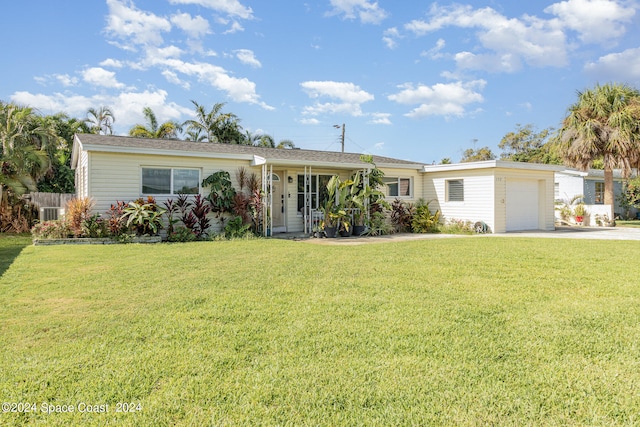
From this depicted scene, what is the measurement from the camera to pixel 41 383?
271 cm

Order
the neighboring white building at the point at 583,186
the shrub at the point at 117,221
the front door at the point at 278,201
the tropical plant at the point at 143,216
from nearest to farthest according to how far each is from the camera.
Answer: the shrub at the point at 117,221 < the tropical plant at the point at 143,216 < the front door at the point at 278,201 < the neighboring white building at the point at 583,186

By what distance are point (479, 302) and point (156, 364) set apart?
373 centimetres

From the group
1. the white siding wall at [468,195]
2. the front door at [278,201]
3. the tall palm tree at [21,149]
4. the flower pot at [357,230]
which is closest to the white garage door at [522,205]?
the white siding wall at [468,195]

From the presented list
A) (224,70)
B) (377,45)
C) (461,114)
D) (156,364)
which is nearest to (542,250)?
(156,364)

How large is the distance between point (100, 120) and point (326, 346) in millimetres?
30292

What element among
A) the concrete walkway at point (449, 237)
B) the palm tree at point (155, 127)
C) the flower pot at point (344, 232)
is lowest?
the concrete walkway at point (449, 237)

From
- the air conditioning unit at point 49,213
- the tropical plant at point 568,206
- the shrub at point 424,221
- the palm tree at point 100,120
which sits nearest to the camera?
the air conditioning unit at point 49,213

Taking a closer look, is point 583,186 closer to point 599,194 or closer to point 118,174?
point 599,194

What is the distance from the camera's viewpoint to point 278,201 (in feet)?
49.7

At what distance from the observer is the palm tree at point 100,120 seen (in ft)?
88.7

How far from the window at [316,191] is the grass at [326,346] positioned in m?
8.83

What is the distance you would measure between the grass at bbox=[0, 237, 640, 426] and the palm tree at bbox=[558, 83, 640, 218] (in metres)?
14.7

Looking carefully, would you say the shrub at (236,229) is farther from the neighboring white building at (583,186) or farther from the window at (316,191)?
the neighboring white building at (583,186)

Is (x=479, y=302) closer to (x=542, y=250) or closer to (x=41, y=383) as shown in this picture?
(x=41, y=383)
